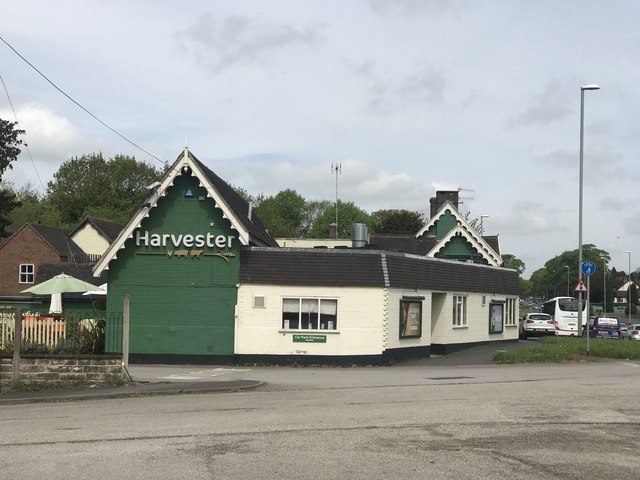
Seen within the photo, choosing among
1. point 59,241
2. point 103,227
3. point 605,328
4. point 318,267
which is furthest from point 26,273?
point 605,328

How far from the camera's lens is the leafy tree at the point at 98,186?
8556cm

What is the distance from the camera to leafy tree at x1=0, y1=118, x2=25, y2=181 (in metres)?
53.9

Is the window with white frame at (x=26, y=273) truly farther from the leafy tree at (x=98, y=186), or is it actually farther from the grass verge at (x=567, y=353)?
the grass verge at (x=567, y=353)

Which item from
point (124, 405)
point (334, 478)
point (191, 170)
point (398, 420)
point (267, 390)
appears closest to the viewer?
point (334, 478)

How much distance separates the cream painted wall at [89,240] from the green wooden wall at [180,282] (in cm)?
4158

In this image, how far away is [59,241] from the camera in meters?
58.9

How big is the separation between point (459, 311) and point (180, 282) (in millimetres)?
13088

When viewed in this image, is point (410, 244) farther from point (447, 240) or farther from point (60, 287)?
point (60, 287)

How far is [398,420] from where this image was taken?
1194 centimetres

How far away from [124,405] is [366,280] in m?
12.1

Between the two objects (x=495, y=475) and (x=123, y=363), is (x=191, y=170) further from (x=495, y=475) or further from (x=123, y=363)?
(x=495, y=475)

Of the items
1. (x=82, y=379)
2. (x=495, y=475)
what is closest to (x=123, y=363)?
(x=82, y=379)

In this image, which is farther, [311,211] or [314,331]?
[311,211]

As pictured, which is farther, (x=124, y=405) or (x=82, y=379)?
(x=82, y=379)
